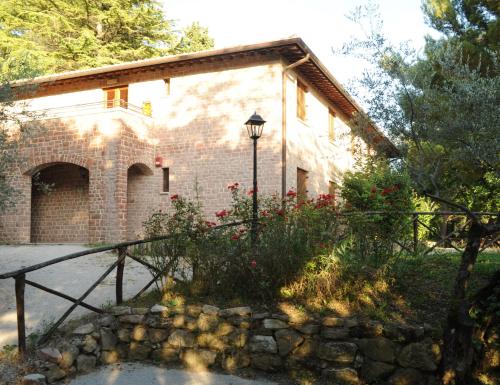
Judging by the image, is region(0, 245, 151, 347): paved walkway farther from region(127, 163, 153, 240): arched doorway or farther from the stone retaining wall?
region(127, 163, 153, 240): arched doorway

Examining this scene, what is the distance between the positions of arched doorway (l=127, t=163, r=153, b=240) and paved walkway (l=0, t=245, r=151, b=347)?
2861 millimetres

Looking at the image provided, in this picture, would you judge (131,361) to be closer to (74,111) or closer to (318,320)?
(318,320)

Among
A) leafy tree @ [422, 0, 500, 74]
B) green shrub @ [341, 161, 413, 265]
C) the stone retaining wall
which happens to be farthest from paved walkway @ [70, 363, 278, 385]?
leafy tree @ [422, 0, 500, 74]

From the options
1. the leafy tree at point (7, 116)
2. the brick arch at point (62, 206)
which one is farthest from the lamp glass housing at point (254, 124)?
the brick arch at point (62, 206)

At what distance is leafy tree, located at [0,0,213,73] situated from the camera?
20297 mm

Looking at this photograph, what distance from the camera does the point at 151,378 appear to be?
4781mm

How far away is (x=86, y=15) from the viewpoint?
2120 cm

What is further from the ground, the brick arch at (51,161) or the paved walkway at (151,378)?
the brick arch at (51,161)

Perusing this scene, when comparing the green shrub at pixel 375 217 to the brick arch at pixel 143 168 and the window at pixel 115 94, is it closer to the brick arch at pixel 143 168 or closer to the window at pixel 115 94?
the brick arch at pixel 143 168

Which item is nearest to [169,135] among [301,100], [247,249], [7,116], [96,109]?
[96,109]

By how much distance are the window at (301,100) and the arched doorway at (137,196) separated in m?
4.73

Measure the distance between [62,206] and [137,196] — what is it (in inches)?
120

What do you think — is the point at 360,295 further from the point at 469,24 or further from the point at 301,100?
the point at 469,24

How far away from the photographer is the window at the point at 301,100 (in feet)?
44.8
